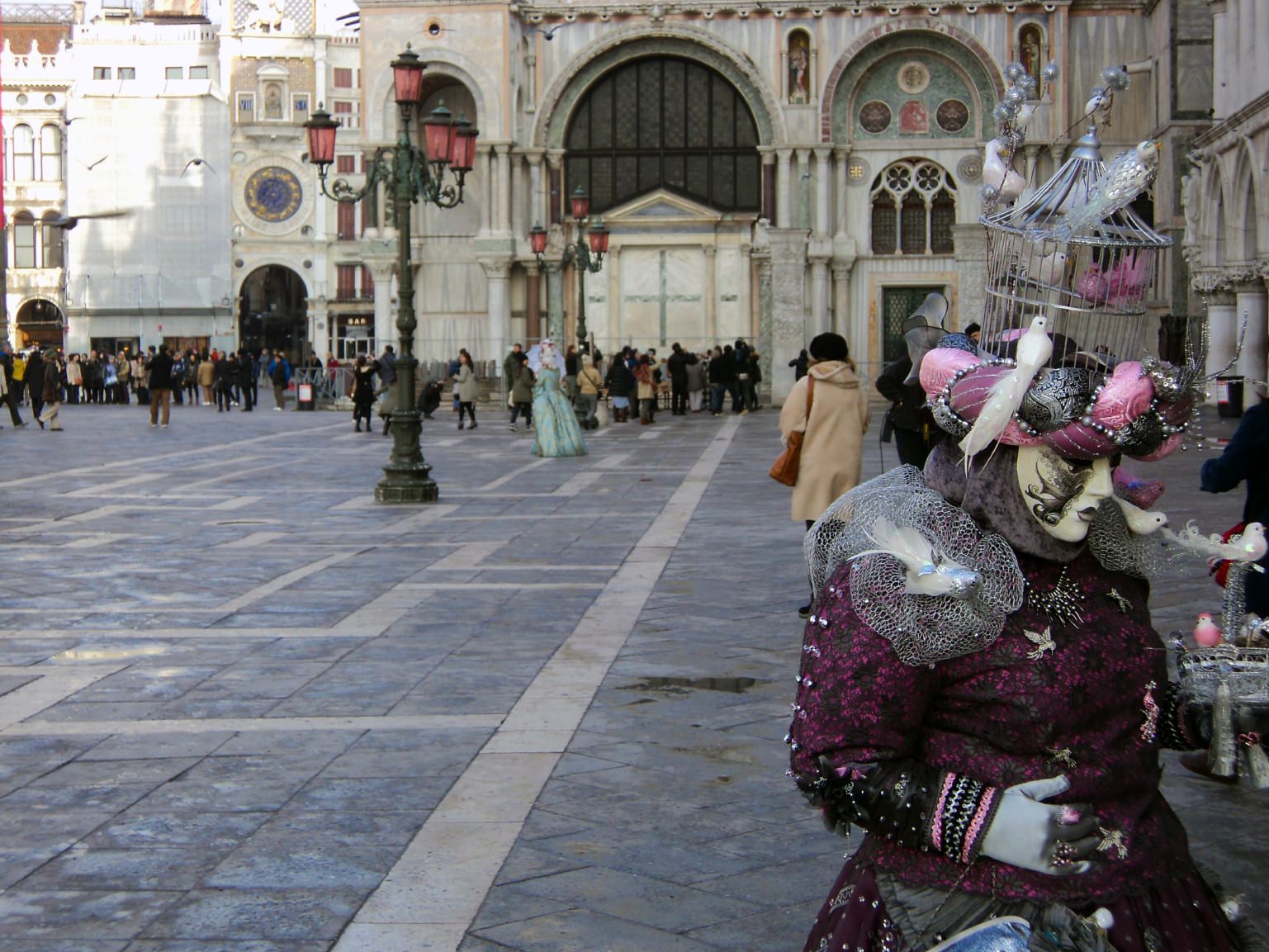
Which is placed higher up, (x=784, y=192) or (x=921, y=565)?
(x=784, y=192)

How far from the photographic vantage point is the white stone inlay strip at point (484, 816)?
454 centimetres

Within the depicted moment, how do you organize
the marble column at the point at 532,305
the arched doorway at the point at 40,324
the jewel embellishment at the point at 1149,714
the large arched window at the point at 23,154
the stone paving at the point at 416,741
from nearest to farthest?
1. the jewel embellishment at the point at 1149,714
2. the stone paving at the point at 416,741
3. the marble column at the point at 532,305
4. the arched doorway at the point at 40,324
5. the large arched window at the point at 23,154

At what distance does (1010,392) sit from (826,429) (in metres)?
6.99

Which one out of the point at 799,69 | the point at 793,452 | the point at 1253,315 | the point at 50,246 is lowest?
the point at 793,452

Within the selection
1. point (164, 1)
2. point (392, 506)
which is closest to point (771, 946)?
point (392, 506)

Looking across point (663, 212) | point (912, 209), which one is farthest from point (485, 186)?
point (912, 209)

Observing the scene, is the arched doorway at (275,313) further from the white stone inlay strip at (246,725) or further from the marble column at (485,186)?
the white stone inlay strip at (246,725)

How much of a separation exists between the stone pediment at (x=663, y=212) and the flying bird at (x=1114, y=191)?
36.4m

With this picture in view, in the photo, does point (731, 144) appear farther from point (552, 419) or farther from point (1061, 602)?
point (1061, 602)

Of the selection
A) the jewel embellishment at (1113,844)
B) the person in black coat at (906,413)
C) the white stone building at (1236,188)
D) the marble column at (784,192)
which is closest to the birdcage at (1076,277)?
the jewel embellishment at (1113,844)

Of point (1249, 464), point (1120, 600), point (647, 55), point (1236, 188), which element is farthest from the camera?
point (647, 55)

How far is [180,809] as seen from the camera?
223 inches

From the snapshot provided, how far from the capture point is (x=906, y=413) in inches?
398

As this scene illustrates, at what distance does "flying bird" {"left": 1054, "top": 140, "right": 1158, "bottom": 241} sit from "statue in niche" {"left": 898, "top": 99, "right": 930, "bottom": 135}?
118 feet
